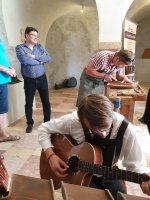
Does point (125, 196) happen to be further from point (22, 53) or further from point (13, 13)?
point (13, 13)

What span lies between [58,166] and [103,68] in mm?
1701

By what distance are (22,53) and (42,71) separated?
Answer: 0.37 m

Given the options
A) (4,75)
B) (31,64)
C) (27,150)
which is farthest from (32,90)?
(27,150)

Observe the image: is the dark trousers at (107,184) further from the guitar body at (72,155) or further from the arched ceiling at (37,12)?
the arched ceiling at (37,12)

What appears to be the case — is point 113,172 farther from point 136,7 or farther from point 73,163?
point 136,7

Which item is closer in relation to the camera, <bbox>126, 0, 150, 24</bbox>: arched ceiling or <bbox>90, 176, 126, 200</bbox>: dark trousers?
<bbox>90, 176, 126, 200</bbox>: dark trousers

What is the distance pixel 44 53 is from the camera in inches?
131

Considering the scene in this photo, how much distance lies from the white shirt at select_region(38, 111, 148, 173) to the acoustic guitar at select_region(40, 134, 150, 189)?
61mm

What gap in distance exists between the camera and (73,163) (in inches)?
50.9

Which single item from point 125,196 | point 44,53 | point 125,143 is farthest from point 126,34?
point 125,196

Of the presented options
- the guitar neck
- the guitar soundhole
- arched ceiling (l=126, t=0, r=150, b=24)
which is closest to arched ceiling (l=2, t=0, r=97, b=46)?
arched ceiling (l=126, t=0, r=150, b=24)

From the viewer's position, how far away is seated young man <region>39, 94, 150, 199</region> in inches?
44.7

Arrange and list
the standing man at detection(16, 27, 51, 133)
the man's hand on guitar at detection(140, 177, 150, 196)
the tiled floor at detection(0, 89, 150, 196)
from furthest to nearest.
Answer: the standing man at detection(16, 27, 51, 133), the tiled floor at detection(0, 89, 150, 196), the man's hand on guitar at detection(140, 177, 150, 196)

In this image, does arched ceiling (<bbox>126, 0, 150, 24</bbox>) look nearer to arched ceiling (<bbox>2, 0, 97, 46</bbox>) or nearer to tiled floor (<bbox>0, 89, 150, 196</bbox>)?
arched ceiling (<bbox>2, 0, 97, 46</bbox>)
